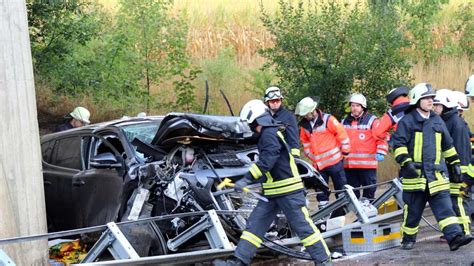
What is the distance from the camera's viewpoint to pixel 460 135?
366 inches

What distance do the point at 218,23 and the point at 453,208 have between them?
15386 mm

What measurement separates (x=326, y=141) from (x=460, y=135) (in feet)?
6.62

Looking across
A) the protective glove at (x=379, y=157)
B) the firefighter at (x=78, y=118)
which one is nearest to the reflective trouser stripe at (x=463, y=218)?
the protective glove at (x=379, y=157)

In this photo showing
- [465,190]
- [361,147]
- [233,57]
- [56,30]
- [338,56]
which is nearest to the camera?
[465,190]

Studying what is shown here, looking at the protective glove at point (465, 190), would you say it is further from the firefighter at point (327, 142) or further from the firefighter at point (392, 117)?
the firefighter at point (327, 142)

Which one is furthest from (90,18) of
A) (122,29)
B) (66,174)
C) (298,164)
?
(298,164)

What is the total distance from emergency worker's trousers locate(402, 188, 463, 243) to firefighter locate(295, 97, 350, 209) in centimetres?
182

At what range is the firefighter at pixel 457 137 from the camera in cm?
916

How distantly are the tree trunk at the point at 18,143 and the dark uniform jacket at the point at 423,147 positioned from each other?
3743 mm

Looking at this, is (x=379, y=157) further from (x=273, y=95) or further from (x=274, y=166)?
(x=274, y=166)

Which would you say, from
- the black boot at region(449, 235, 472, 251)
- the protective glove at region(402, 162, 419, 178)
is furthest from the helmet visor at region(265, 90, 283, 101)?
the black boot at region(449, 235, 472, 251)

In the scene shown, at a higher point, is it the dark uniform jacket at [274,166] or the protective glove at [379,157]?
the dark uniform jacket at [274,166]

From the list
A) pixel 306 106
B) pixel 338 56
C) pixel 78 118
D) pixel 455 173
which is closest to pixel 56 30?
pixel 78 118

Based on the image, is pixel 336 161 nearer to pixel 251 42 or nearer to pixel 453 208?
pixel 453 208
